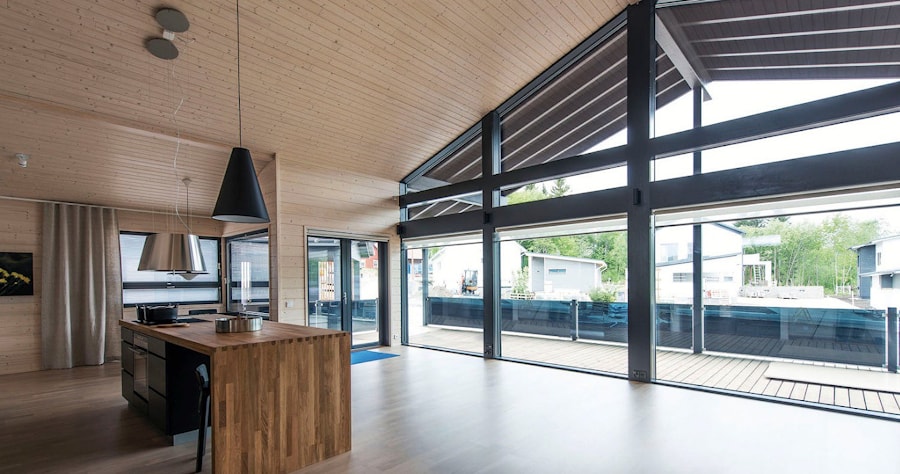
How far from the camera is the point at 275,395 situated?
10.5 ft

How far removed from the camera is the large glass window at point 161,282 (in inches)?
299

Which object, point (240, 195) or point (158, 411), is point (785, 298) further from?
point (158, 411)

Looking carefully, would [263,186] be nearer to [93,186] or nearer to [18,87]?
[93,186]

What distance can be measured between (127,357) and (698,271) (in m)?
6.37

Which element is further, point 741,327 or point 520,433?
point 741,327

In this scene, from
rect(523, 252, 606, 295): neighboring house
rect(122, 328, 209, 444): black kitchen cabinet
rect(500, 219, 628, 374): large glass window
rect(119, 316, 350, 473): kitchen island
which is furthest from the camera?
rect(523, 252, 606, 295): neighboring house

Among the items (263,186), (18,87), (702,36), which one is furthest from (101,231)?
(702,36)

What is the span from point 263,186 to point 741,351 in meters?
6.78

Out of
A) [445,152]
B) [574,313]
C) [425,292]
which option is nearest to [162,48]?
[445,152]

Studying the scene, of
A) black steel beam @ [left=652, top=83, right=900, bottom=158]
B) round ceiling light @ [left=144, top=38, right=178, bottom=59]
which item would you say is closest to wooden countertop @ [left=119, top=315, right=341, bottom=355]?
round ceiling light @ [left=144, top=38, right=178, bottom=59]

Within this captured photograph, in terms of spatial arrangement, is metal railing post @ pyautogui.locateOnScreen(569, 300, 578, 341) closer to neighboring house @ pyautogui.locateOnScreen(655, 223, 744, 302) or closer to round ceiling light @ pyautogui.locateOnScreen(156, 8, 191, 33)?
neighboring house @ pyautogui.locateOnScreen(655, 223, 744, 302)

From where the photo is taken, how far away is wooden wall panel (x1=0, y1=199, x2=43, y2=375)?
651 centimetres

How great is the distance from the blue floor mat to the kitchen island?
345 cm

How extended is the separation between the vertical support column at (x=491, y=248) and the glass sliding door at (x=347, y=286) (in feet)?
7.33
